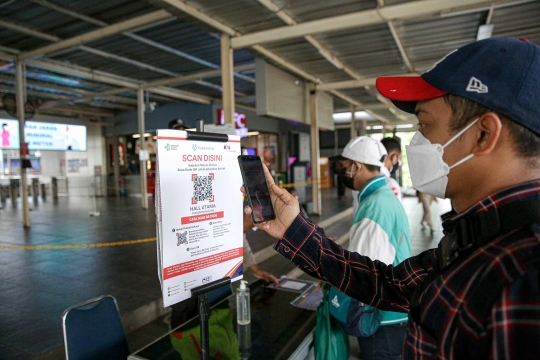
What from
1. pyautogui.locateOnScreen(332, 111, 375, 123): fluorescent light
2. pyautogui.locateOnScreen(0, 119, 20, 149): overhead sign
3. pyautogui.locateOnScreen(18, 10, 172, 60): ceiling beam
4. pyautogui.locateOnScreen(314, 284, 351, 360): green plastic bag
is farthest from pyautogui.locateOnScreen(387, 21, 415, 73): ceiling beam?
pyautogui.locateOnScreen(0, 119, 20, 149): overhead sign

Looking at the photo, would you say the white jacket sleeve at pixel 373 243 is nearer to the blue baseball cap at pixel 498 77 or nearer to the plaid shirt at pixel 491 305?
the plaid shirt at pixel 491 305

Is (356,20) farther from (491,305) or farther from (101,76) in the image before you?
(101,76)

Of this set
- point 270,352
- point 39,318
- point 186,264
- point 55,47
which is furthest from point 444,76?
point 55,47

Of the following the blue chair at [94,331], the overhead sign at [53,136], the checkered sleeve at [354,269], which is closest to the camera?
the checkered sleeve at [354,269]

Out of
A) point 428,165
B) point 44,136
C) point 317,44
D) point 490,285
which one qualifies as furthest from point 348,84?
point 44,136

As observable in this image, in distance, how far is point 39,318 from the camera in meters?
3.50

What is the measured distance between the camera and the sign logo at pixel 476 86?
0.77m

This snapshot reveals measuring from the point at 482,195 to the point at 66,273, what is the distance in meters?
5.42

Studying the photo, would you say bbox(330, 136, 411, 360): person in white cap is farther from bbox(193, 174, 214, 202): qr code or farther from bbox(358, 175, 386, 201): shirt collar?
bbox(193, 174, 214, 202): qr code

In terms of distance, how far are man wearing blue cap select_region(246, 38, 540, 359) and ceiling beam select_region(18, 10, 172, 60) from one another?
18.0ft

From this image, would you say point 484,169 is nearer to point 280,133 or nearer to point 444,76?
point 444,76

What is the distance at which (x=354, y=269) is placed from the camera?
51.3 inches

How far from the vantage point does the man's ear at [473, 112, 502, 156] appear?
2.52 feet

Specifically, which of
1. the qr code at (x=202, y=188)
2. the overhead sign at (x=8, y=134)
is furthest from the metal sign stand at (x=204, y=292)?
the overhead sign at (x=8, y=134)
